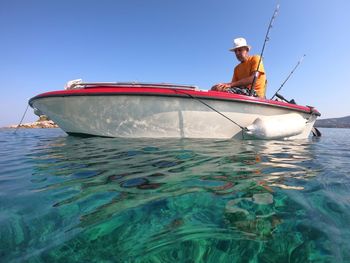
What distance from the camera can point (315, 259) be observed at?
96cm

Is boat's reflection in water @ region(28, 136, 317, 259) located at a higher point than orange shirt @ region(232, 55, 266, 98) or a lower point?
lower

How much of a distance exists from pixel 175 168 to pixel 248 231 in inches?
50.8

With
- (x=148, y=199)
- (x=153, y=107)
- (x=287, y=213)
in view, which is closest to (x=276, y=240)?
(x=287, y=213)

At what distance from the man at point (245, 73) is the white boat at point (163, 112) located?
0.66m

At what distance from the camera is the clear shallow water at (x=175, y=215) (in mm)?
1007

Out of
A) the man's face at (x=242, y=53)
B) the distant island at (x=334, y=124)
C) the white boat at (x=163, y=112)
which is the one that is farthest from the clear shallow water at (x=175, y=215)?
the distant island at (x=334, y=124)

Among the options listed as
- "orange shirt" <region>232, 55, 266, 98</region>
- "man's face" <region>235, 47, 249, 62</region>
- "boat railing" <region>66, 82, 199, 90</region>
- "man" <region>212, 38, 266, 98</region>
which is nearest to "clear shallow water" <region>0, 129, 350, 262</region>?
"boat railing" <region>66, 82, 199, 90</region>

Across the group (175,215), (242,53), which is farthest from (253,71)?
(175,215)

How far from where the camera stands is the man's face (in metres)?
5.70

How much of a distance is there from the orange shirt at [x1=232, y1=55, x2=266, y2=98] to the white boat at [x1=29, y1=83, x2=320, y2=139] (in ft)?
2.29

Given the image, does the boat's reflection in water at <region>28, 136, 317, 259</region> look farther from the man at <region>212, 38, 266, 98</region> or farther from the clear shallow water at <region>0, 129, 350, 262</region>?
the man at <region>212, 38, 266, 98</region>

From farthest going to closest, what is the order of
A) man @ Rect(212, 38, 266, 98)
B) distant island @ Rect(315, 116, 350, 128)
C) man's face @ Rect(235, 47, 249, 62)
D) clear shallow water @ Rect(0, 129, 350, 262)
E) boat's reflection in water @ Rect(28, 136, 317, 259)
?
distant island @ Rect(315, 116, 350, 128) < man's face @ Rect(235, 47, 249, 62) < man @ Rect(212, 38, 266, 98) < boat's reflection in water @ Rect(28, 136, 317, 259) < clear shallow water @ Rect(0, 129, 350, 262)

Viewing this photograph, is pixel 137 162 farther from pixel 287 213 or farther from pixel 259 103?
pixel 259 103

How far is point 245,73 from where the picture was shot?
19.0 feet
